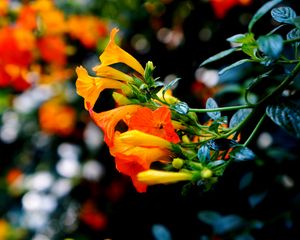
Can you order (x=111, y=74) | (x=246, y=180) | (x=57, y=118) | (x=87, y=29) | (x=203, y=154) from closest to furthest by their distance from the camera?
(x=203, y=154) → (x=111, y=74) → (x=246, y=180) → (x=87, y=29) → (x=57, y=118)

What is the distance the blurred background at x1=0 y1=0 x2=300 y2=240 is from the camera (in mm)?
1494

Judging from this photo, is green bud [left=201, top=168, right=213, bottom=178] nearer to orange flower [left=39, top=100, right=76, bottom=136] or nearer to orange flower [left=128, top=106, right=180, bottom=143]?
orange flower [left=128, top=106, right=180, bottom=143]

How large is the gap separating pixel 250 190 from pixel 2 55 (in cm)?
110

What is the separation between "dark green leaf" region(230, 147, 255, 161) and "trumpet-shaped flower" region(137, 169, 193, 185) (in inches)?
3.5

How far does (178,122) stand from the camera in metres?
0.87

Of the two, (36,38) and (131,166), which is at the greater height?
(131,166)

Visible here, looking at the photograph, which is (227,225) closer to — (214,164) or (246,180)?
(246,180)

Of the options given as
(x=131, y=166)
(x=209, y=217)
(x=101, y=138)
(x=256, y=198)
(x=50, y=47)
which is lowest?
(x=101, y=138)

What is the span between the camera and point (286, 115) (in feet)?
2.67

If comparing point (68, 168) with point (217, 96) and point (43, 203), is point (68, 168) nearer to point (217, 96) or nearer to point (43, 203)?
point (43, 203)

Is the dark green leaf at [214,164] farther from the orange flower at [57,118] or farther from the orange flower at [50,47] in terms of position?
the orange flower at [57,118]

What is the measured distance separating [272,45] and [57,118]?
181 cm

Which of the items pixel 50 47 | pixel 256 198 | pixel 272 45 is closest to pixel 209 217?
pixel 256 198

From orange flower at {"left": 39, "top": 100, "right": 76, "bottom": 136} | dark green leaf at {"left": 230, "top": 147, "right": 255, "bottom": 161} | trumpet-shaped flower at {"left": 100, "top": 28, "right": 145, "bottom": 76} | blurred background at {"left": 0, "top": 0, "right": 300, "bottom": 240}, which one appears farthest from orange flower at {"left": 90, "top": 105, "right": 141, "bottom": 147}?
orange flower at {"left": 39, "top": 100, "right": 76, "bottom": 136}
